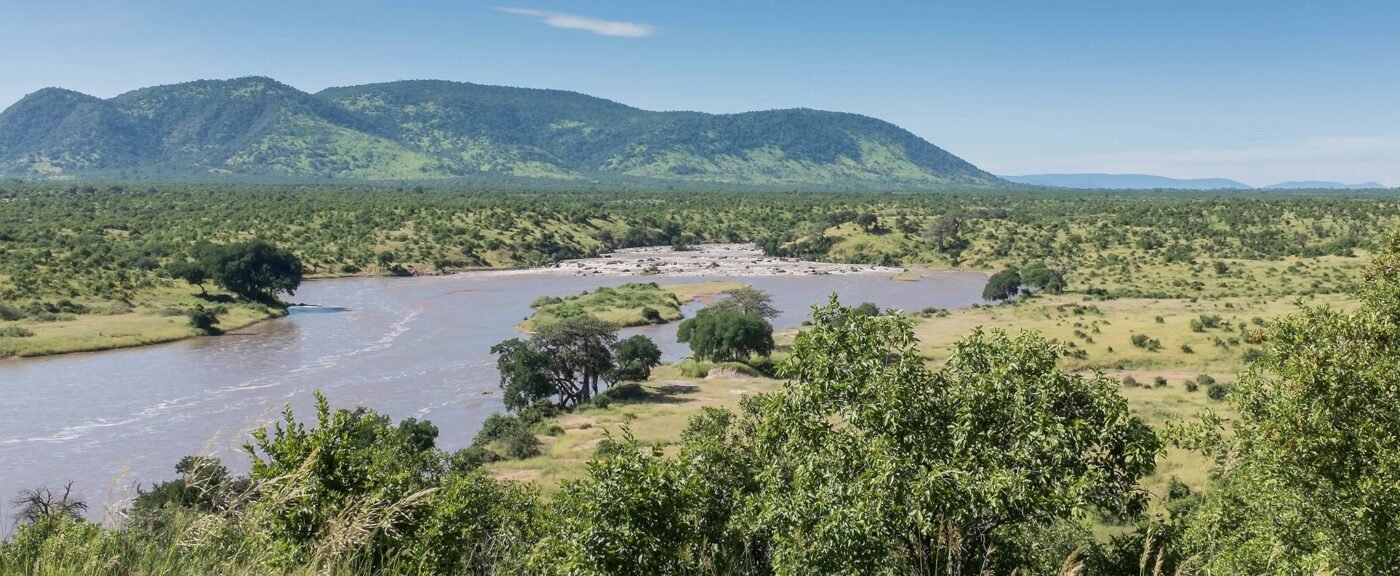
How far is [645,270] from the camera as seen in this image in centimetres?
12669

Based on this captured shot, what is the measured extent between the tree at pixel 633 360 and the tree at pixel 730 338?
17.7 ft

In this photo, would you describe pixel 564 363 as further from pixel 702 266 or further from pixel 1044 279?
pixel 702 266

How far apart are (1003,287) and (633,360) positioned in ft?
192

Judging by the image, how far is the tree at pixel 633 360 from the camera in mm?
58281

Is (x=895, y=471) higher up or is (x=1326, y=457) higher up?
(x=1326, y=457)

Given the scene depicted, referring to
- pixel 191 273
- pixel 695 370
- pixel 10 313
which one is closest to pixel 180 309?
pixel 191 273

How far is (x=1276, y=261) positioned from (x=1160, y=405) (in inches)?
3168

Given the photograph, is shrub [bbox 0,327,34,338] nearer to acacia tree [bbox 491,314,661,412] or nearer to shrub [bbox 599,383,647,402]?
acacia tree [bbox 491,314,661,412]

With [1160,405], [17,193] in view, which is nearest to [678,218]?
[17,193]

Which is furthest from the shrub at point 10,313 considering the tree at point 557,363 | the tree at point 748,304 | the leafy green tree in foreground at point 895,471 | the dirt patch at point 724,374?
the leafy green tree in foreground at point 895,471

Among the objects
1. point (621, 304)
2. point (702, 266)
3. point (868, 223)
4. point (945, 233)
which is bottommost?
point (621, 304)

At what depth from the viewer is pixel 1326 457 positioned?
1279 centimetres

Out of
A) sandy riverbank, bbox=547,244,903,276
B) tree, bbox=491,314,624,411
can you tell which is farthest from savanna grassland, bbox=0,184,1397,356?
tree, bbox=491,314,624,411

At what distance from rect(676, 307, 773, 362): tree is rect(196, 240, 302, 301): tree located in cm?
4676
